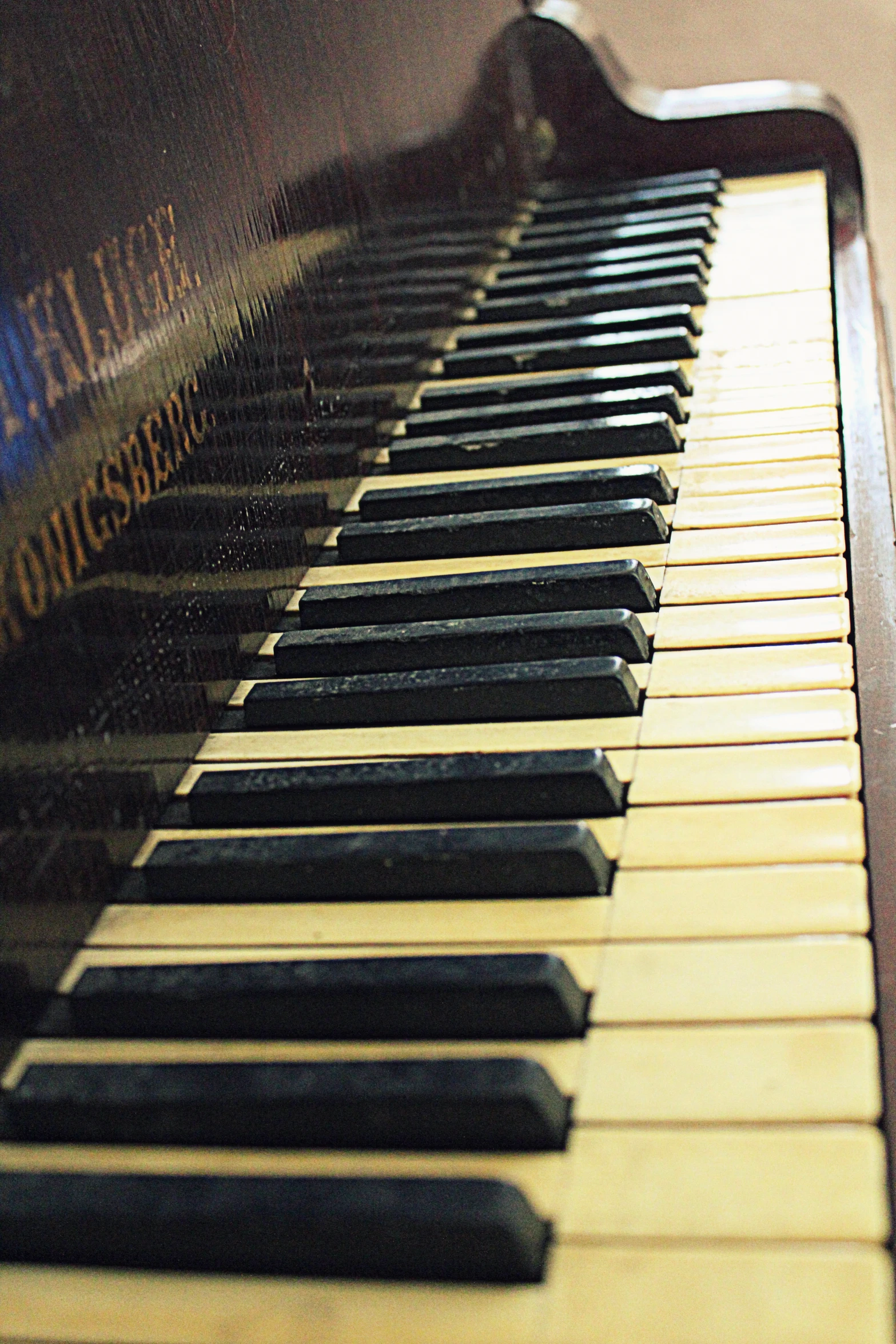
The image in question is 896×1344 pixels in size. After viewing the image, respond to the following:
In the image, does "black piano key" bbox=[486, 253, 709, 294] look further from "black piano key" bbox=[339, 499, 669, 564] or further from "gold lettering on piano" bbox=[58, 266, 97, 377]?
"gold lettering on piano" bbox=[58, 266, 97, 377]

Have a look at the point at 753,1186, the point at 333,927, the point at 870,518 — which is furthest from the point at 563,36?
the point at 753,1186

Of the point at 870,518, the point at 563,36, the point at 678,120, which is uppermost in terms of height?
the point at 563,36

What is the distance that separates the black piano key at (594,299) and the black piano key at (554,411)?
331 mm

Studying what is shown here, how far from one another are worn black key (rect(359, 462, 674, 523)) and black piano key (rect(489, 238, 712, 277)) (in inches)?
29.7

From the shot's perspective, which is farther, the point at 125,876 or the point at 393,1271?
the point at 125,876

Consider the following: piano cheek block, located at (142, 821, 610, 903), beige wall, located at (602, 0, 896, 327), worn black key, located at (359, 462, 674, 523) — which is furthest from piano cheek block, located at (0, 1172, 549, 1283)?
beige wall, located at (602, 0, 896, 327)

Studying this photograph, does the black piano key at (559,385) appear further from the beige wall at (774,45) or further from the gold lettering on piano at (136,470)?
the beige wall at (774,45)

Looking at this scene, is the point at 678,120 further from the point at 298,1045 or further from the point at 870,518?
the point at 298,1045

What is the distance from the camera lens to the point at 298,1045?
94 cm

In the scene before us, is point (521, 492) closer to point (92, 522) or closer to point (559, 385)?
point (559, 385)

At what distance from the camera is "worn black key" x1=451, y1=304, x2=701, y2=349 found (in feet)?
6.94

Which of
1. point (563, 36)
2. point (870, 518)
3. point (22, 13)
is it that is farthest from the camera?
point (563, 36)

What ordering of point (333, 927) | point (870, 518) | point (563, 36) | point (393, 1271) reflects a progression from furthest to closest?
point (563, 36)
point (870, 518)
point (333, 927)
point (393, 1271)

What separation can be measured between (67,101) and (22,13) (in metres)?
0.07
